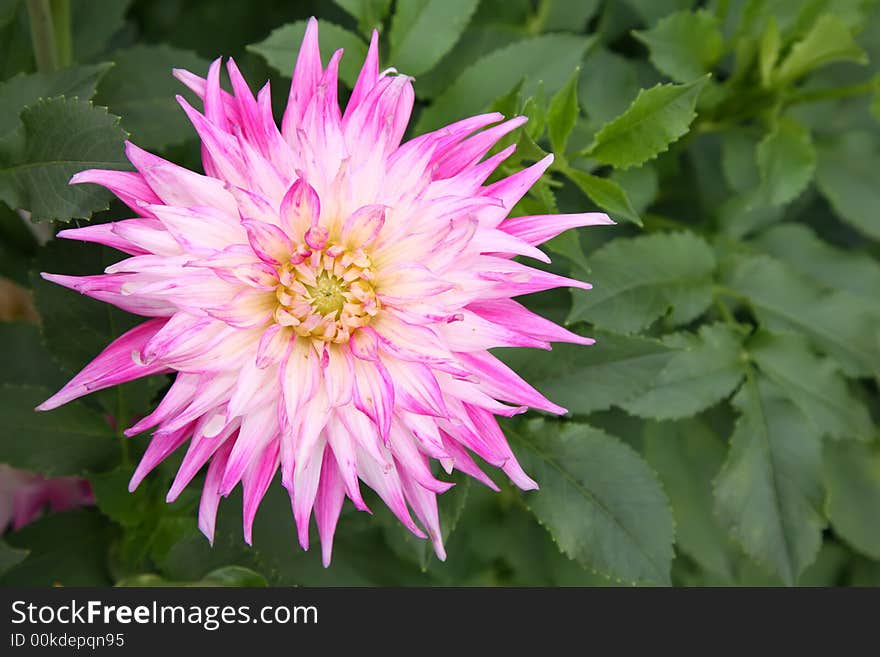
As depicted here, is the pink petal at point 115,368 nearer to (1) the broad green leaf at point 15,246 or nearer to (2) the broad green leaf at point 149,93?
(2) the broad green leaf at point 149,93

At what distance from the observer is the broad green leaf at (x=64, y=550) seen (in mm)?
953

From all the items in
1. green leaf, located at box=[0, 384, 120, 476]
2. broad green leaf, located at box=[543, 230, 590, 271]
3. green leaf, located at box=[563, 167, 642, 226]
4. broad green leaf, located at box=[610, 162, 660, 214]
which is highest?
broad green leaf, located at box=[610, 162, 660, 214]

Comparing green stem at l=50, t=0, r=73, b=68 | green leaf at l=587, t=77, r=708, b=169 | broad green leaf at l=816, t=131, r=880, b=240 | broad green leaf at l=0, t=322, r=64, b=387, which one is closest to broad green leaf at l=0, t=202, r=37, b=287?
broad green leaf at l=0, t=322, r=64, b=387

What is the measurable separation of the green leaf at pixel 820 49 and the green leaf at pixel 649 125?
0.28 m

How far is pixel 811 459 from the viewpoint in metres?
1.04

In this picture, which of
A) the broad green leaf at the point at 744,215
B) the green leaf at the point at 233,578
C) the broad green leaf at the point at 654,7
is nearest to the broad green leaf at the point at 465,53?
the broad green leaf at the point at 654,7

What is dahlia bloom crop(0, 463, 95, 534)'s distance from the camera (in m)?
1.04

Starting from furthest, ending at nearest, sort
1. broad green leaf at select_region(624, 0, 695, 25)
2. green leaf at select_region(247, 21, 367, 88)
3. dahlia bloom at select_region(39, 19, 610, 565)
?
broad green leaf at select_region(624, 0, 695, 25), green leaf at select_region(247, 21, 367, 88), dahlia bloom at select_region(39, 19, 610, 565)

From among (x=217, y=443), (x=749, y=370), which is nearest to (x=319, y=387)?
(x=217, y=443)

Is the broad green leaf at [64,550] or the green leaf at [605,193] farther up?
the green leaf at [605,193]

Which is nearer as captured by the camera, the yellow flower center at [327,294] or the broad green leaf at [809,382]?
the yellow flower center at [327,294]

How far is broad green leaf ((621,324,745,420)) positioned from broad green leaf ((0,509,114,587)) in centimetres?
63

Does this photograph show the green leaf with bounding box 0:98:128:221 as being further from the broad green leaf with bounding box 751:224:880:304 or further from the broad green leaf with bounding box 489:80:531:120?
the broad green leaf with bounding box 751:224:880:304

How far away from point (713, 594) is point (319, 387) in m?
0.62
